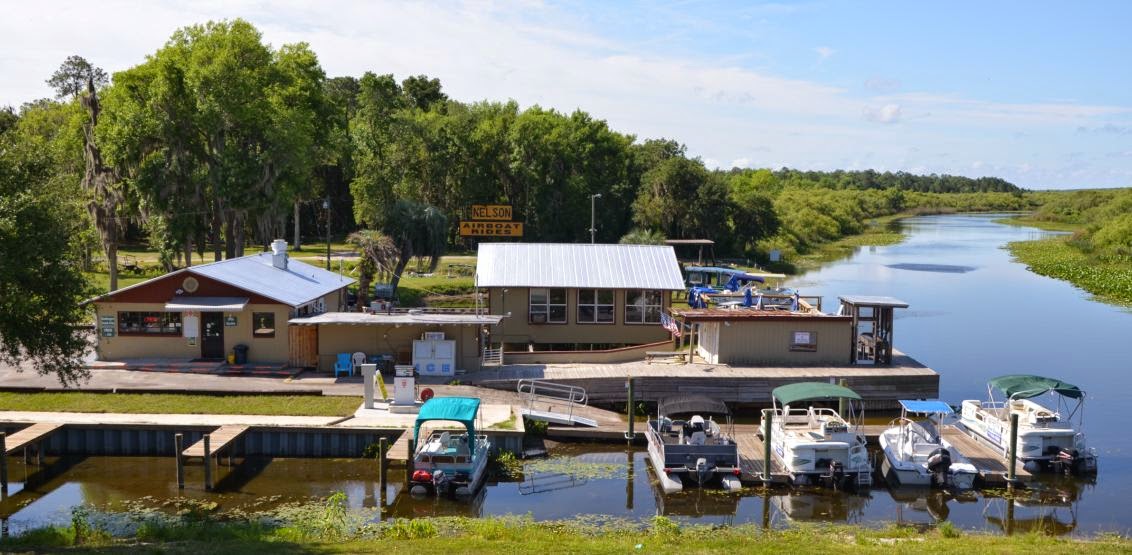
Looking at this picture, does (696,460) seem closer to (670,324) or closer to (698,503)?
(698,503)

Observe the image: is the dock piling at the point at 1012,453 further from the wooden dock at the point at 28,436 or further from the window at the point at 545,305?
the wooden dock at the point at 28,436

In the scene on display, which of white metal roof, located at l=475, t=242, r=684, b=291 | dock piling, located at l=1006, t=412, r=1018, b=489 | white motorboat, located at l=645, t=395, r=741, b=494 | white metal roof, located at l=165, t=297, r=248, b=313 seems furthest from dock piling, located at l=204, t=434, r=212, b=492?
dock piling, located at l=1006, t=412, r=1018, b=489

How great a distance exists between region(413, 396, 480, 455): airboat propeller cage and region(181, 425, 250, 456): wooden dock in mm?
4192

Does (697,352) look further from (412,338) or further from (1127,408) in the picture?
(1127,408)

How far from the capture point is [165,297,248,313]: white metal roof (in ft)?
91.0

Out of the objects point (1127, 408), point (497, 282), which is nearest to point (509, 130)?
point (497, 282)

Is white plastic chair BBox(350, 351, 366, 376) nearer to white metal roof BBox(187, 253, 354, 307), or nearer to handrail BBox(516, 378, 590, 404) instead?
white metal roof BBox(187, 253, 354, 307)

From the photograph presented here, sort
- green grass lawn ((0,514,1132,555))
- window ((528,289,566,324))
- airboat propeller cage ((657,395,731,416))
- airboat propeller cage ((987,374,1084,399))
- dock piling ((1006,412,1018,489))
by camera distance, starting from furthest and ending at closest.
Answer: window ((528,289,566,324)) → airboat propeller cage ((657,395,731,416)) → airboat propeller cage ((987,374,1084,399)) → dock piling ((1006,412,1018,489)) → green grass lawn ((0,514,1132,555))

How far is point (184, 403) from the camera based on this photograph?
24375mm

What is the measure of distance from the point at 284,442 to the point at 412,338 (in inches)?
256

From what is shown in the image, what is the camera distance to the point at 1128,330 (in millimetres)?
44562

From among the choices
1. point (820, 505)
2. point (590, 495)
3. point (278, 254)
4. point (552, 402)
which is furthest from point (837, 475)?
point (278, 254)

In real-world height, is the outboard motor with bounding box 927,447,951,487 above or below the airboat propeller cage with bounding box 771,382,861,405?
below

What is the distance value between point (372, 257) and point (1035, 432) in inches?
1149
